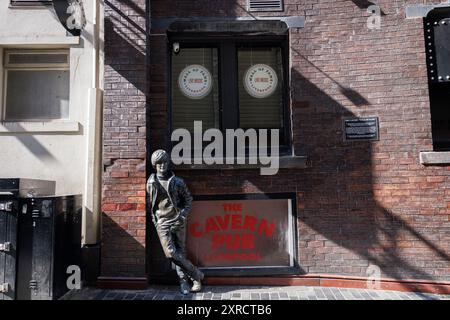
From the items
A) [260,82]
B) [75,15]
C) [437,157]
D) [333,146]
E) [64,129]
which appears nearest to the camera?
[437,157]

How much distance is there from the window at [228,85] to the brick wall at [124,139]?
68 centimetres

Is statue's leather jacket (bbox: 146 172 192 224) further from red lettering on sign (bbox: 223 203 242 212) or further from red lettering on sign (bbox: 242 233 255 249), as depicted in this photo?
red lettering on sign (bbox: 242 233 255 249)

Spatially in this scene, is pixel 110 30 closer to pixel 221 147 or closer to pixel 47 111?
pixel 47 111

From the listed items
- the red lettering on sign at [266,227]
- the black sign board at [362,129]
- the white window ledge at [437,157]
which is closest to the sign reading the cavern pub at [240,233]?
the red lettering on sign at [266,227]

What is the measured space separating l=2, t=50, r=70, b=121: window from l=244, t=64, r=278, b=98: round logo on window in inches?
127

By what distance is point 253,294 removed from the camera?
5.32 meters

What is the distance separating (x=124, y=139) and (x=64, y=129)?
1225mm

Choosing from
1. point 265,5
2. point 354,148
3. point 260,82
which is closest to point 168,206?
point 260,82

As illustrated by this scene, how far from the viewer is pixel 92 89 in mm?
6176

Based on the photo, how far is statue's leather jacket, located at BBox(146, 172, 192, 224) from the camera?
5.24m

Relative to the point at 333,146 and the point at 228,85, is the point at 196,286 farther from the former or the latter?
the point at 228,85

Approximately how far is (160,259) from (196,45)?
3.66 metres

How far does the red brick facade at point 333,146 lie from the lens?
18.4 feet

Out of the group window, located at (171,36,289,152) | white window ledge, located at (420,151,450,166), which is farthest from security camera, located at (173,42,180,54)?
white window ledge, located at (420,151,450,166)
